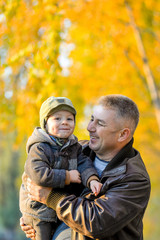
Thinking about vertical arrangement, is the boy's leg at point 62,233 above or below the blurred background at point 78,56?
below

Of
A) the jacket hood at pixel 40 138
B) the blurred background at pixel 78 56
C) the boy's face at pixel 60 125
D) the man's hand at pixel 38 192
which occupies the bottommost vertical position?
the man's hand at pixel 38 192

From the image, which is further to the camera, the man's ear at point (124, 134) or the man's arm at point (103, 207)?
the man's ear at point (124, 134)

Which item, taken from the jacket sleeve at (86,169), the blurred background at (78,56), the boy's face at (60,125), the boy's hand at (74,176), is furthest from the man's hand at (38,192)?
the blurred background at (78,56)

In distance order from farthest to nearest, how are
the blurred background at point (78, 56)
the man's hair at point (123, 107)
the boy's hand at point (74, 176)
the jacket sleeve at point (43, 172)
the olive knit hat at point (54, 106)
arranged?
the blurred background at point (78, 56) → the man's hair at point (123, 107) → the olive knit hat at point (54, 106) → the boy's hand at point (74, 176) → the jacket sleeve at point (43, 172)

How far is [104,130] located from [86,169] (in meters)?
0.37

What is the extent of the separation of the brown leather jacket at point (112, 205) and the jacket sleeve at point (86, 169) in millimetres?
86

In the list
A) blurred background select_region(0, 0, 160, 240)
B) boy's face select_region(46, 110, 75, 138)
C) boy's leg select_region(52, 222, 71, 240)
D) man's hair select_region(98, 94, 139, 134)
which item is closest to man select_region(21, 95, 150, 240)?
man's hair select_region(98, 94, 139, 134)

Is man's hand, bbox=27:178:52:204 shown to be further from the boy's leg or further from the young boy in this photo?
the boy's leg

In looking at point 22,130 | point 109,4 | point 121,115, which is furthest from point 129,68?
point 121,115

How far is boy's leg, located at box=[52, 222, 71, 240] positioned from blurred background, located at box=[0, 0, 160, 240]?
7.78 feet

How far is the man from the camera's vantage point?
2.44 meters

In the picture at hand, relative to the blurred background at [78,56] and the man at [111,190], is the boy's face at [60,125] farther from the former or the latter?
the blurred background at [78,56]

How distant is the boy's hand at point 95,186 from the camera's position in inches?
102

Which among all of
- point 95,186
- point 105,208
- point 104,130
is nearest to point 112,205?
point 105,208
